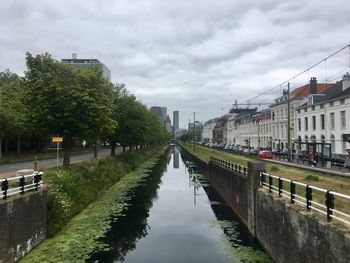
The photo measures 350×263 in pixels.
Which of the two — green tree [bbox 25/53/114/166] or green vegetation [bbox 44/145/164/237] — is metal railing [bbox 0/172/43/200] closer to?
green vegetation [bbox 44/145/164/237]

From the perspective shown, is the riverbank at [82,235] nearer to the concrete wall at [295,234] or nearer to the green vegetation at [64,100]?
the green vegetation at [64,100]

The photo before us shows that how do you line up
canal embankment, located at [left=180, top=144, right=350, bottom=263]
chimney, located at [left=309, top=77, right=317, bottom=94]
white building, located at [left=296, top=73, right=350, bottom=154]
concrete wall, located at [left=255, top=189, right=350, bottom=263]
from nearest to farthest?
1. concrete wall, located at [left=255, top=189, right=350, bottom=263]
2. canal embankment, located at [left=180, top=144, right=350, bottom=263]
3. white building, located at [left=296, top=73, right=350, bottom=154]
4. chimney, located at [left=309, top=77, right=317, bottom=94]

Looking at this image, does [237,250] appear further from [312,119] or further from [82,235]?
[312,119]

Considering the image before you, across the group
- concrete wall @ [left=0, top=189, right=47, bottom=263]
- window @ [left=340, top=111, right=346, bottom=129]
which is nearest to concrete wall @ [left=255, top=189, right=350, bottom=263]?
concrete wall @ [left=0, top=189, right=47, bottom=263]

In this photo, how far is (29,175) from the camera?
16.8 meters

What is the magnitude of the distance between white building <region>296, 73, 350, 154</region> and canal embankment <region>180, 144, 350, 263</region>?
30.5 metres

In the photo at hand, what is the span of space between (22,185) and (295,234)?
10764 mm

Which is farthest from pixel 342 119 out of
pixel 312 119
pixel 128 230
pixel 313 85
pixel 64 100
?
pixel 128 230

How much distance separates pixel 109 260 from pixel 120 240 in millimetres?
3267

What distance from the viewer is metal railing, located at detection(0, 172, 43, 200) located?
13.9m

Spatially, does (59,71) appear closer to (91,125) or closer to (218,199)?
(91,125)

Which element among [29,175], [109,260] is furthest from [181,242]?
[29,175]

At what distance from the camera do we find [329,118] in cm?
5809

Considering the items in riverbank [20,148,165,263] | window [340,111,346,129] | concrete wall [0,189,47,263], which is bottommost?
riverbank [20,148,165,263]
